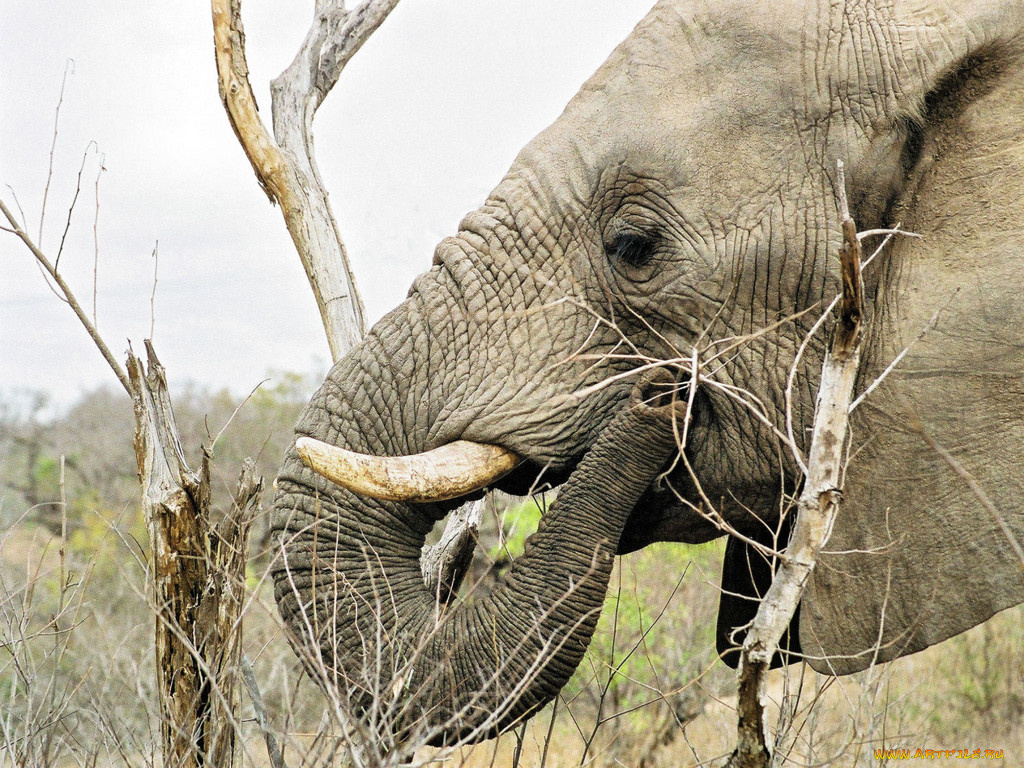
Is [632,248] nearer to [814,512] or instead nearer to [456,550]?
[814,512]

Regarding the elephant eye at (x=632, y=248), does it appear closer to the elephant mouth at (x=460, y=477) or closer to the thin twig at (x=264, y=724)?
the elephant mouth at (x=460, y=477)

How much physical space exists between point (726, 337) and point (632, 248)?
0.39m

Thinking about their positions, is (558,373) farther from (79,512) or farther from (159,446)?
(79,512)

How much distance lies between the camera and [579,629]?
2.92 metres

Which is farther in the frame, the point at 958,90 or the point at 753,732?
the point at 958,90

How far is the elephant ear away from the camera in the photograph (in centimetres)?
281

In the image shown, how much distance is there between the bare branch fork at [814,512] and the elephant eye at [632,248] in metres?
0.93

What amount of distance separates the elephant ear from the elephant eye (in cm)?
61

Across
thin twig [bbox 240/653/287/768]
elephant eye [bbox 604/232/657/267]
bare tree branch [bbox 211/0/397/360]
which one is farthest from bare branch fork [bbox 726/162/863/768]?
bare tree branch [bbox 211/0/397/360]

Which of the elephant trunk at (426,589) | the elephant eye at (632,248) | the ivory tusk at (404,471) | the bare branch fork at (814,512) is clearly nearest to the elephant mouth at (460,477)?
the ivory tusk at (404,471)

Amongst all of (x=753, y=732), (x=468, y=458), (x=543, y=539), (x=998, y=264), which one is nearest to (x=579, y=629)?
(x=543, y=539)

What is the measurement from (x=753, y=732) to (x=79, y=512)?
14.7 m

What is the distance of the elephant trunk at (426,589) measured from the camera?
9.43 ft

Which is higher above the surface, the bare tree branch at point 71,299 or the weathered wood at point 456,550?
the bare tree branch at point 71,299
